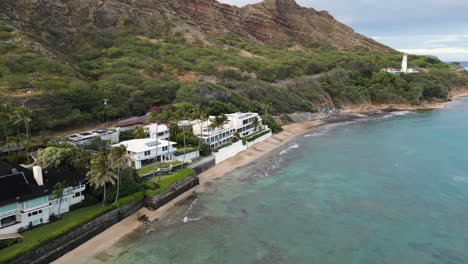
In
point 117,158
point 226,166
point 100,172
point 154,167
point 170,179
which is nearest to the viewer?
point 100,172

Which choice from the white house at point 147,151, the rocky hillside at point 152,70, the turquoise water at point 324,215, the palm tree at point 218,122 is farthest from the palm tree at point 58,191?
the palm tree at point 218,122

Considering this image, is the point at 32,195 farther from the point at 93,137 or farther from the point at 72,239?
the point at 93,137

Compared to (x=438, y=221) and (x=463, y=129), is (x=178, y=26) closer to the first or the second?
(x=463, y=129)

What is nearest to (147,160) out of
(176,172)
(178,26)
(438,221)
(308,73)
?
(176,172)

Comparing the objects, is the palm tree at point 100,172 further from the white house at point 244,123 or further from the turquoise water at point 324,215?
the white house at point 244,123

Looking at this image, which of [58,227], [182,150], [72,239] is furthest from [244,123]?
[58,227]

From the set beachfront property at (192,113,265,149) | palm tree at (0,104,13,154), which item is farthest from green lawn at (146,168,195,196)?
palm tree at (0,104,13,154)

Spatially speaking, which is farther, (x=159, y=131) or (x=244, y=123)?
(x=244, y=123)
